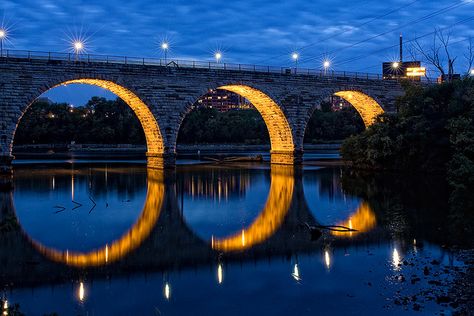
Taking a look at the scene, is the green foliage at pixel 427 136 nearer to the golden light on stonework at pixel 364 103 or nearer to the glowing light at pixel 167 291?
the golden light on stonework at pixel 364 103

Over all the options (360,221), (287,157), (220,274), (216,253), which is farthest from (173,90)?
(220,274)

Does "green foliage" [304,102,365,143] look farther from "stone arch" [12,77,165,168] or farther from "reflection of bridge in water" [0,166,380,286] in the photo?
"reflection of bridge in water" [0,166,380,286]

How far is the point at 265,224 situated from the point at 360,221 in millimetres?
3306

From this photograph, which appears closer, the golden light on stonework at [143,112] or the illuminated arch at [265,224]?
the illuminated arch at [265,224]

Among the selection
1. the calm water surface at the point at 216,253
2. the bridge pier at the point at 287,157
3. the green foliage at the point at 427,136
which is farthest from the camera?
the bridge pier at the point at 287,157

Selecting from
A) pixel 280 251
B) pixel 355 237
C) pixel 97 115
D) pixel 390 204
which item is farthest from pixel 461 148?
pixel 97 115

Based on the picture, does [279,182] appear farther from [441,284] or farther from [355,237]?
[441,284]

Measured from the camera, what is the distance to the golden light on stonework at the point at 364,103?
48.4 metres

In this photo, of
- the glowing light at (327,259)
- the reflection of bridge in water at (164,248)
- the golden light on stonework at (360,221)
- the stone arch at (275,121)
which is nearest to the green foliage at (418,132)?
the stone arch at (275,121)

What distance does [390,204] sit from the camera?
2084 centimetres

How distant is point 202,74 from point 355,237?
87.8 feet

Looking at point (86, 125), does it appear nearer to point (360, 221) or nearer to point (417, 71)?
point (417, 71)

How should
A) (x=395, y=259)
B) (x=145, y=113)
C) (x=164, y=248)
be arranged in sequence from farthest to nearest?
(x=145, y=113), (x=164, y=248), (x=395, y=259)

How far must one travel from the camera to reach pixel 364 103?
165ft
